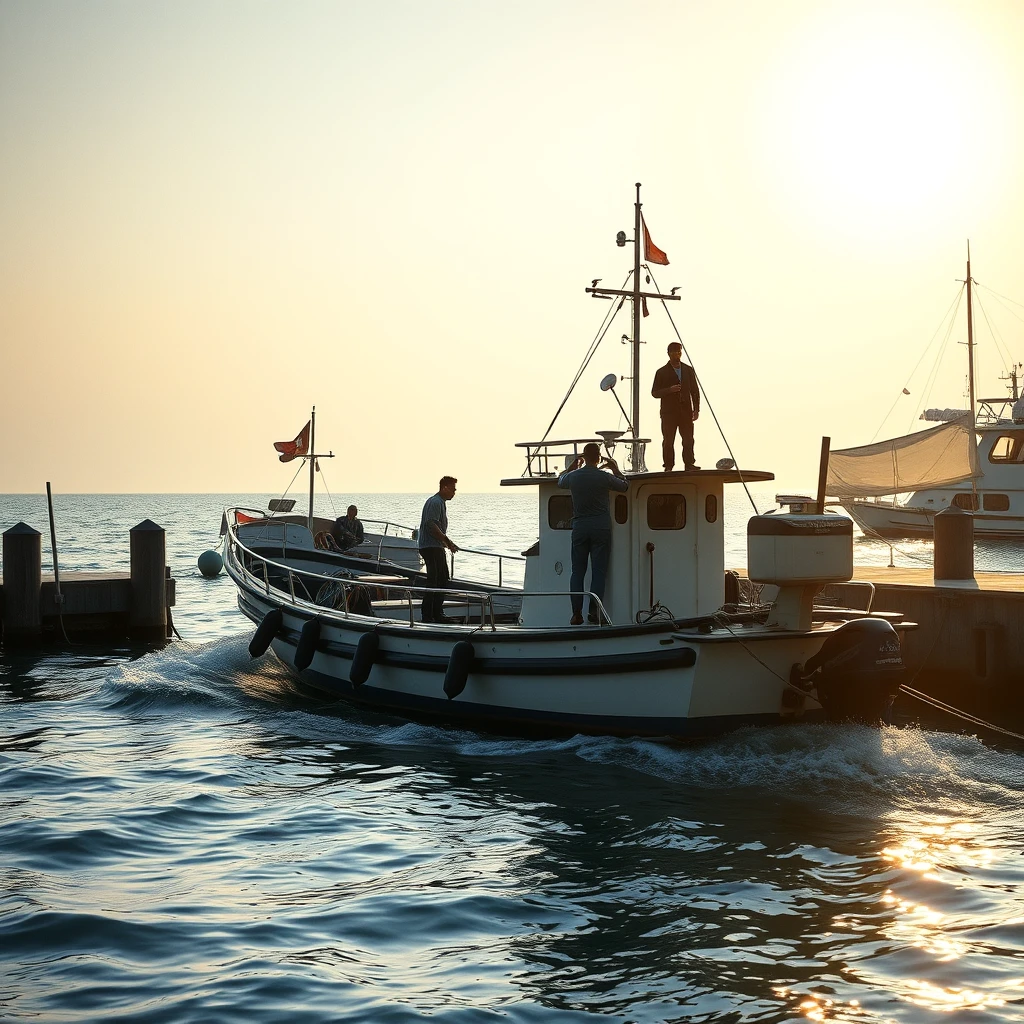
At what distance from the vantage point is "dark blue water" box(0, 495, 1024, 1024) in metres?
5.77

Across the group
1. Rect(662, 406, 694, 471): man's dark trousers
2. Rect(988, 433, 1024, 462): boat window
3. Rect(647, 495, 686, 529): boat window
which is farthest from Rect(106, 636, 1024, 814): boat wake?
Rect(988, 433, 1024, 462): boat window

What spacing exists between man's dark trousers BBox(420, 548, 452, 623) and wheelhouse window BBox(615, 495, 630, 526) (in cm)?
311

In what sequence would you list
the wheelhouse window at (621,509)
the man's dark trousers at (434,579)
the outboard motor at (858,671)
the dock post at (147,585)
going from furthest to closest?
the dock post at (147,585), the man's dark trousers at (434,579), the wheelhouse window at (621,509), the outboard motor at (858,671)

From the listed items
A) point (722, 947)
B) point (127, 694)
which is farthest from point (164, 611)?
point (722, 947)

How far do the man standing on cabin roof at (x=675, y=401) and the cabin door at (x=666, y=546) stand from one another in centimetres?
32

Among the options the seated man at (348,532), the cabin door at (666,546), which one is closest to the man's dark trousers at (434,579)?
the cabin door at (666,546)

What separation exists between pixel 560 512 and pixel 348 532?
10.1m

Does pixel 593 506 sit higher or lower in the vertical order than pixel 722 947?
higher

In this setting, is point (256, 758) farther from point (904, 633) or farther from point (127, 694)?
point (904, 633)

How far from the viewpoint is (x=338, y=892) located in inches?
289

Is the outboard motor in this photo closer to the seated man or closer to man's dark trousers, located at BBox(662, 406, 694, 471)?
man's dark trousers, located at BBox(662, 406, 694, 471)

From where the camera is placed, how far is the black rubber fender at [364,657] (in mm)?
13305

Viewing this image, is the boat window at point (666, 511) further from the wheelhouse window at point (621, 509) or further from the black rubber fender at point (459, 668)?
the black rubber fender at point (459, 668)

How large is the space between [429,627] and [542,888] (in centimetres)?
579
